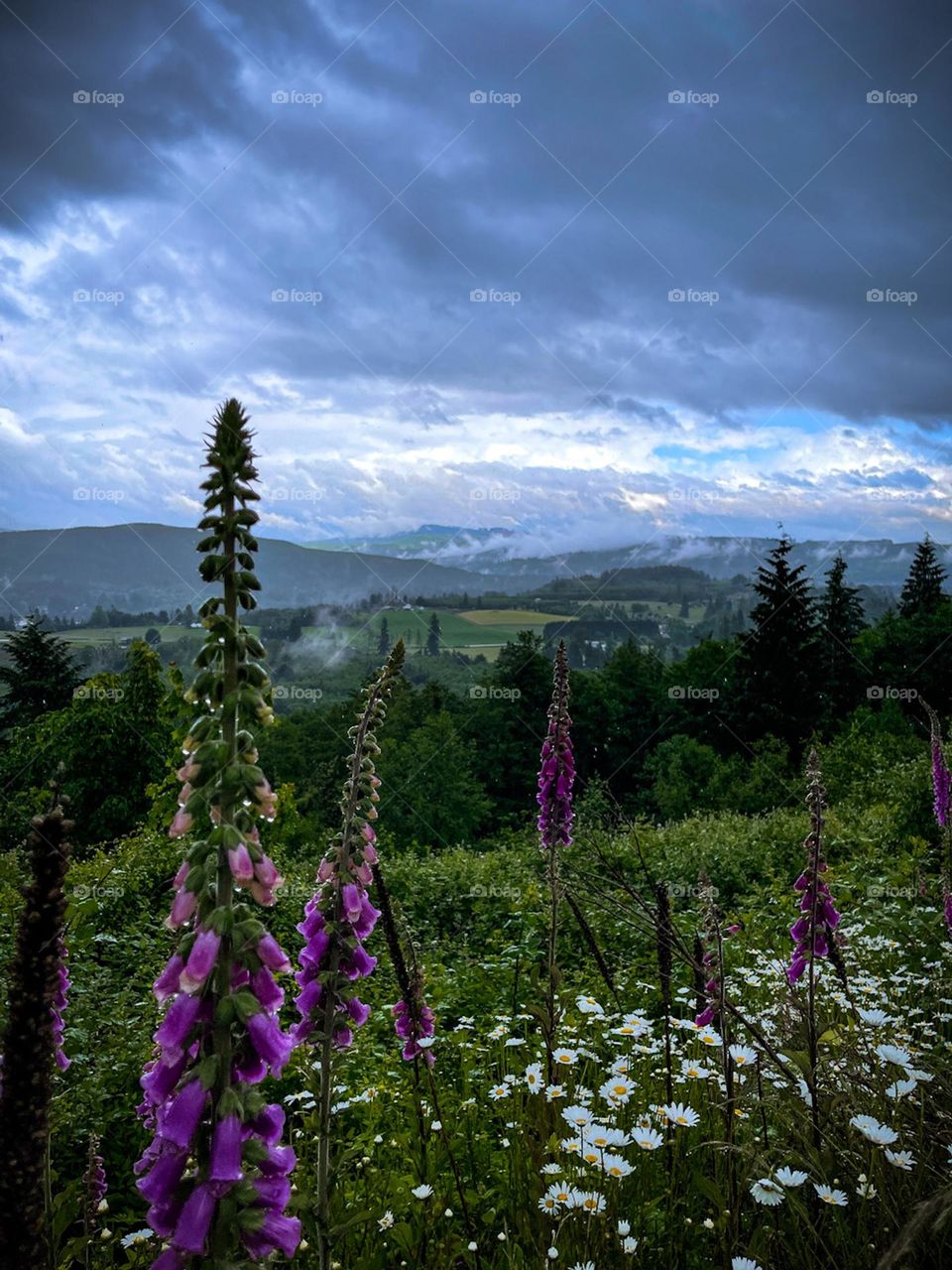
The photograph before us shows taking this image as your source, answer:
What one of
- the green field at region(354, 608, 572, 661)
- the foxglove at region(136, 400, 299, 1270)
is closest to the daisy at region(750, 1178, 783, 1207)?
the foxglove at region(136, 400, 299, 1270)

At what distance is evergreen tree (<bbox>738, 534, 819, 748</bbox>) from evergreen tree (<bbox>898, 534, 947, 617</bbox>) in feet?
46.1

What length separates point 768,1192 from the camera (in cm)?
271

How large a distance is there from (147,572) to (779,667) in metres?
70.9

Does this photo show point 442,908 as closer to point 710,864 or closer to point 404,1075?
point 710,864

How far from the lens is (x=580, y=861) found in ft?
44.4

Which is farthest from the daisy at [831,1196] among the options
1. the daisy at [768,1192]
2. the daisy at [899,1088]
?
the daisy at [899,1088]

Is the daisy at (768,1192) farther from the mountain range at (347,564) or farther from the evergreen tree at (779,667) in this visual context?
the mountain range at (347,564)

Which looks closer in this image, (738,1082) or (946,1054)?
(738,1082)

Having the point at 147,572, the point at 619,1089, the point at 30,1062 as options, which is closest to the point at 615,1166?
the point at 619,1089

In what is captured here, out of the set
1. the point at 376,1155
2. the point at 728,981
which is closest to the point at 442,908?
the point at 728,981

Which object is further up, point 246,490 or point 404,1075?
point 246,490

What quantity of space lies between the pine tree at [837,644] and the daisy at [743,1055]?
4198 cm

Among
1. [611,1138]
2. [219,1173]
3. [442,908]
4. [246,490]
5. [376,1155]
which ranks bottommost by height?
[442,908]

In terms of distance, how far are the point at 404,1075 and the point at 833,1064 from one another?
274 centimetres
